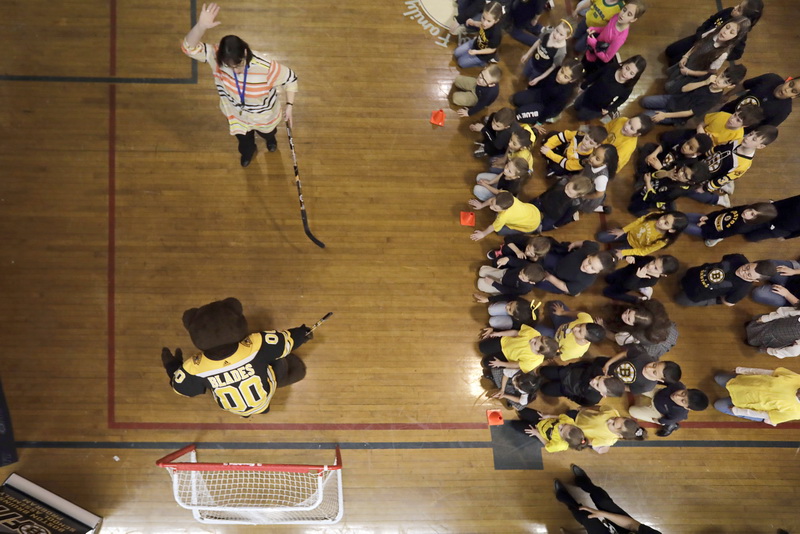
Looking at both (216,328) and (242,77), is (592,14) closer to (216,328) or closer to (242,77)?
(242,77)

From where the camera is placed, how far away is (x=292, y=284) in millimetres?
5094

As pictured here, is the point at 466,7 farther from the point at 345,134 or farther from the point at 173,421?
the point at 173,421

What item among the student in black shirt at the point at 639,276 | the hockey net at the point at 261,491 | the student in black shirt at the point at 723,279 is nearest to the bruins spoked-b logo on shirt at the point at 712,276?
the student in black shirt at the point at 723,279

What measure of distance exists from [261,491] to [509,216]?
11.9 feet

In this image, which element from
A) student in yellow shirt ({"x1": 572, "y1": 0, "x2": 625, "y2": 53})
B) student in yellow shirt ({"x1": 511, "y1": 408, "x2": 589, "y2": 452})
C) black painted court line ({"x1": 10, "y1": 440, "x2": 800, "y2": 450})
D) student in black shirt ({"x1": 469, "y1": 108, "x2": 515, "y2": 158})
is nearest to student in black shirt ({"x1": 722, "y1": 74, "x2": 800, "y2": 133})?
student in yellow shirt ({"x1": 572, "y1": 0, "x2": 625, "y2": 53})

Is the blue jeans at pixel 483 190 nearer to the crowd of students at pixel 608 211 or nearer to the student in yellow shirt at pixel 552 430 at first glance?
the crowd of students at pixel 608 211

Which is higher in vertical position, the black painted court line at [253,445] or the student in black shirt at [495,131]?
the student in black shirt at [495,131]

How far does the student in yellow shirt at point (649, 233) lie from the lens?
4.51 m

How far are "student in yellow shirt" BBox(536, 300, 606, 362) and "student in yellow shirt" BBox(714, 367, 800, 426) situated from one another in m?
1.47

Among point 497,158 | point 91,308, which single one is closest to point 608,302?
point 497,158

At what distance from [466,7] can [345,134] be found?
213cm

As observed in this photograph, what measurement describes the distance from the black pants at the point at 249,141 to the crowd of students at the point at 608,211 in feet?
7.28

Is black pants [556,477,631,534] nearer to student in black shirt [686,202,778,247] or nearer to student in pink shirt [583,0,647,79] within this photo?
student in black shirt [686,202,778,247]

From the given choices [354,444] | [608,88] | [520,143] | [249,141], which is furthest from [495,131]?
[354,444]
